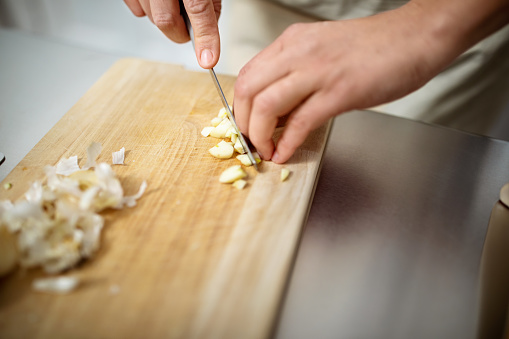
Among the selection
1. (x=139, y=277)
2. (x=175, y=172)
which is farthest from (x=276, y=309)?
(x=175, y=172)

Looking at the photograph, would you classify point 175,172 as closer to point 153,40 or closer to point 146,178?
point 146,178

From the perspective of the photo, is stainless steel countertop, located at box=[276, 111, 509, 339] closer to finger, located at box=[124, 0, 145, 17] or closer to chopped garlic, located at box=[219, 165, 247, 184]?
chopped garlic, located at box=[219, 165, 247, 184]

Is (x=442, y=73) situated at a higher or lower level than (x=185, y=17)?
lower

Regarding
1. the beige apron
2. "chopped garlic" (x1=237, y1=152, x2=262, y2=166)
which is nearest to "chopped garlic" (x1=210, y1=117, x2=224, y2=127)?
"chopped garlic" (x1=237, y1=152, x2=262, y2=166)

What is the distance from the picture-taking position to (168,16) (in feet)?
2.94

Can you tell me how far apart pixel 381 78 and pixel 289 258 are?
34 cm

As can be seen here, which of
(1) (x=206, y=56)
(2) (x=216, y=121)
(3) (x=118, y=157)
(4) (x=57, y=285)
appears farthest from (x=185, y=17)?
(4) (x=57, y=285)

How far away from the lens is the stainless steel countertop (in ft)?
1.99

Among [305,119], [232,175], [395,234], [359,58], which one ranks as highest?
[359,58]

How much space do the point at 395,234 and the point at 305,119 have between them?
28 cm

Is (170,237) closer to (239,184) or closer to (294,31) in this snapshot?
(239,184)

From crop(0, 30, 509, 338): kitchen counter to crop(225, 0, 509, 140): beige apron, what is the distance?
222mm

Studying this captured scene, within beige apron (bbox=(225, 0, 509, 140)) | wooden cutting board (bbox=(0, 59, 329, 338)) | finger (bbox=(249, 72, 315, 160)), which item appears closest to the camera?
wooden cutting board (bbox=(0, 59, 329, 338))

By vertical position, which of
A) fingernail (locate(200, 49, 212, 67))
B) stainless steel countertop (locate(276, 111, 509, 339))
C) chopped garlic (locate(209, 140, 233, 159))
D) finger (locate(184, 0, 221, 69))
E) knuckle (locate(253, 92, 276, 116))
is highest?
finger (locate(184, 0, 221, 69))
